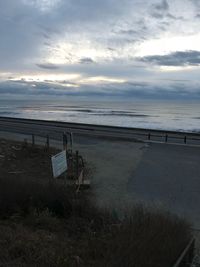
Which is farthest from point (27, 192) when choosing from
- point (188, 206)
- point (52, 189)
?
point (188, 206)

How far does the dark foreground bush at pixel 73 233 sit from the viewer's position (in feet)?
19.6

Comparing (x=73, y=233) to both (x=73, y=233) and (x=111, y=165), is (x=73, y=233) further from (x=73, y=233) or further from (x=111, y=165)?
(x=111, y=165)

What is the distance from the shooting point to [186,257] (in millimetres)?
7355

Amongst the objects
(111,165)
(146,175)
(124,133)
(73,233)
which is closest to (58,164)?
(73,233)

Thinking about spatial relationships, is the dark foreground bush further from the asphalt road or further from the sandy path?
the asphalt road

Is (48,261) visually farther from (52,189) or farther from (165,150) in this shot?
(165,150)

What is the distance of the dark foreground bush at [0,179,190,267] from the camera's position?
19.6 feet

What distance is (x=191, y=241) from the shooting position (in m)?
7.76

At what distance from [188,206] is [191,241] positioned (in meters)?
4.70

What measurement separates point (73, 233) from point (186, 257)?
2045 mm

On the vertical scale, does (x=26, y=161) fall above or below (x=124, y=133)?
above

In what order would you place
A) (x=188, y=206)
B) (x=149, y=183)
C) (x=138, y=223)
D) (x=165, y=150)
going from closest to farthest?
(x=138, y=223) → (x=188, y=206) → (x=149, y=183) → (x=165, y=150)

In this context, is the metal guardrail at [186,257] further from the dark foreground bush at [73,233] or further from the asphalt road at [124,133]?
the asphalt road at [124,133]

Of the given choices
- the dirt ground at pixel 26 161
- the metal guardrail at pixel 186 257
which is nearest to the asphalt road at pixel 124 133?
the dirt ground at pixel 26 161
